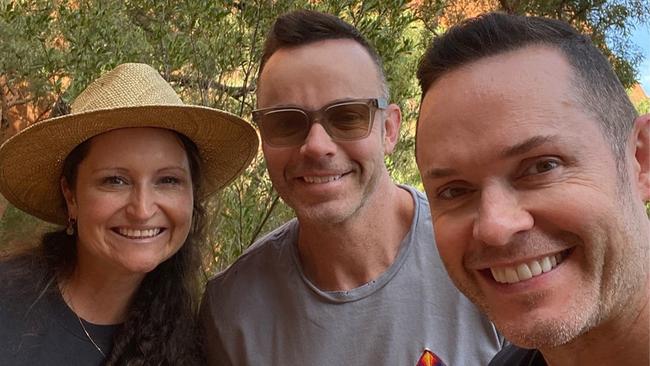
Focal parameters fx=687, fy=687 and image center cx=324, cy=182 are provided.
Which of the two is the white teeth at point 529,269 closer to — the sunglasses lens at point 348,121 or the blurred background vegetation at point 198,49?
the sunglasses lens at point 348,121

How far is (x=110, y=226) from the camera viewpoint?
268 centimetres

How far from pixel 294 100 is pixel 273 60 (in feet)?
0.79

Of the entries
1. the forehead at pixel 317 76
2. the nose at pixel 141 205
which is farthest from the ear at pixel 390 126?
the nose at pixel 141 205

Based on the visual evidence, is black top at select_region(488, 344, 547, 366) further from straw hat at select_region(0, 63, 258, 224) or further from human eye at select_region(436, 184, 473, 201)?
straw hat at select_region(0, 63, 258, 224)

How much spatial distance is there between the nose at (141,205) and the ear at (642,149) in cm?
177

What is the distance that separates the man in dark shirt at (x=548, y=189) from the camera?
1.45 m

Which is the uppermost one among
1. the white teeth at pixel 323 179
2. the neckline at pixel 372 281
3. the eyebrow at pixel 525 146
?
the eyebrow at pixel 525 146

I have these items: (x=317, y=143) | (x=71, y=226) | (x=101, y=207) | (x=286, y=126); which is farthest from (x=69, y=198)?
(x=317, y=143)

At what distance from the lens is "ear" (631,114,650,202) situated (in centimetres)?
156

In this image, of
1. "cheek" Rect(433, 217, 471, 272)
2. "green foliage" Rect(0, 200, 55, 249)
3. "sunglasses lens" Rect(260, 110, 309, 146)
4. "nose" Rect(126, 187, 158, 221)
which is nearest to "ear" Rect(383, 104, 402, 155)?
"sunglasses lens" Rect(260, 110, 309, 146)

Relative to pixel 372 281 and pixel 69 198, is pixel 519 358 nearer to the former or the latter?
pixel 372 281

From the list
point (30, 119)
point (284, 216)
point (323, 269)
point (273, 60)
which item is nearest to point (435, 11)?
point (284, 216)

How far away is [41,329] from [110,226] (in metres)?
0.46

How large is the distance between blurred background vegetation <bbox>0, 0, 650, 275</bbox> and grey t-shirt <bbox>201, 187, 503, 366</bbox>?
1.74 m
